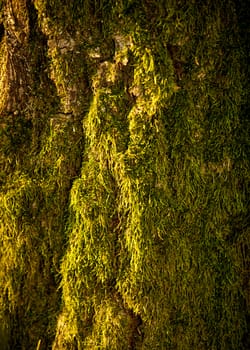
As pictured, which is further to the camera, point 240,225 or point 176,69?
point 240,225

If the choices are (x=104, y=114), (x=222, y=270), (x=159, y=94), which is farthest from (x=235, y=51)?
(x=222, y=270)

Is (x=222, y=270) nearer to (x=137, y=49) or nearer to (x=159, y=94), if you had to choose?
(x=159, y=94)

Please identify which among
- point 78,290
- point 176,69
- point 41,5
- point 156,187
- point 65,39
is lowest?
point 78,290

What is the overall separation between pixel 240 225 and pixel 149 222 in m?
0.52

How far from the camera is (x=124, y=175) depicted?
1.47 meters

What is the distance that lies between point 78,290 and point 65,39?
1304 mm

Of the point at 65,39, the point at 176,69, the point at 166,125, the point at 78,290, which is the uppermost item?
the point at 65,39

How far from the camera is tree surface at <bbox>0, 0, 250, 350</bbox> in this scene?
1.46 metres

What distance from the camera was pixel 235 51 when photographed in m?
1.50

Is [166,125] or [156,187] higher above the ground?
[166,125]

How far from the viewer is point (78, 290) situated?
151 cm

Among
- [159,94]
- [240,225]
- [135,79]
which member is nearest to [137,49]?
[135,79]

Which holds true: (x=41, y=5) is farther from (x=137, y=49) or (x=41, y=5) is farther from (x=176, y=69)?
(x=176, y=69)

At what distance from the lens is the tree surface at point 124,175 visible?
1464 mm
